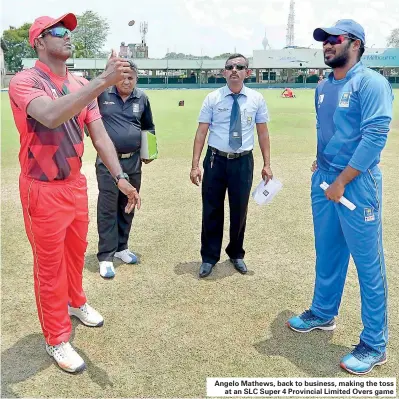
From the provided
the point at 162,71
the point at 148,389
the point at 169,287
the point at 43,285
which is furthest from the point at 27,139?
the point at 162,71

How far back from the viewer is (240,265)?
193 inches

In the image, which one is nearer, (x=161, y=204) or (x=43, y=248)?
(x=43, y=248)

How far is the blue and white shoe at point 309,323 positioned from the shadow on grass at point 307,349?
37 millimetres

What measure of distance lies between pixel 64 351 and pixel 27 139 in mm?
1554

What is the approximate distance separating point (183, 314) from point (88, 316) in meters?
0.83

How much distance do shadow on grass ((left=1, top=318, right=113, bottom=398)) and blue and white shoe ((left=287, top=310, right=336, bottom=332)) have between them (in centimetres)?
159

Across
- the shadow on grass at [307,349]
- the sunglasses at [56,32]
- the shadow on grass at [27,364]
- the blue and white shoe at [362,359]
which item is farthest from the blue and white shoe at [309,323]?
the sunglasses at [56,32]

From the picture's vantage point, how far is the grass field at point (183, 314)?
10.4 feet

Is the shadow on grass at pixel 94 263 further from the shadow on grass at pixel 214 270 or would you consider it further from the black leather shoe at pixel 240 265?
the black leather shoe at pixel 240 265

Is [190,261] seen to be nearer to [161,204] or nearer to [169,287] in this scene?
[169,287]

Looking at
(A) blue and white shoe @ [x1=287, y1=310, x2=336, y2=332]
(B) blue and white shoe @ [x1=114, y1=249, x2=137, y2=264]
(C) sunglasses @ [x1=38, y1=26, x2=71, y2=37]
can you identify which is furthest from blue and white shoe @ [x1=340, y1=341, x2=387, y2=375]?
(C) sunglasses @ [x1=38, y1=26, x2=71, y2=37]

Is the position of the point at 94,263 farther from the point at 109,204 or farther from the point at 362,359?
the point at 362,359

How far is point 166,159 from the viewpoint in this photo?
10.8 metres

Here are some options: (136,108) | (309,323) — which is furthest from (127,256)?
(309,323)
